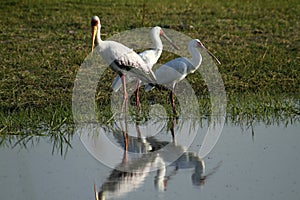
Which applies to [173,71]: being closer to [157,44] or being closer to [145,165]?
[157,44]

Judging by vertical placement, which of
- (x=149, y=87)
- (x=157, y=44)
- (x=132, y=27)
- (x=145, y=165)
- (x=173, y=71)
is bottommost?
(x=145, y=165)

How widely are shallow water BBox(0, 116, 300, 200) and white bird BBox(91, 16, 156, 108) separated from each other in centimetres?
104

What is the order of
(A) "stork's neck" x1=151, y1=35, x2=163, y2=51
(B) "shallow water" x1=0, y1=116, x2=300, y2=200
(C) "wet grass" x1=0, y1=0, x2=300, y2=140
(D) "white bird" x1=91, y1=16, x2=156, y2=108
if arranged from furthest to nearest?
(A) "stork's neck" x1=151, y1=35, x2=163, y2=51 → (D) "white bird" x1=91, y1=16, x2=156, y2=108 → (C) "wet grass" x1=0, y1=0, x2=300, y2=140 → (B) "shallow water" x1=0, y1=116, x2=300, y2=200

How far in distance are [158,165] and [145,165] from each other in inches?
5.3

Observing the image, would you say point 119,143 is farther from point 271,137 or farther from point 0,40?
point 0,40

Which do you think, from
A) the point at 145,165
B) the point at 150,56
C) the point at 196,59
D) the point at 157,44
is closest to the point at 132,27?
the point at 157,44

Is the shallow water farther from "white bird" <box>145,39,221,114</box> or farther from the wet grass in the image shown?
"white bird" <box>145,39,221,114</box>

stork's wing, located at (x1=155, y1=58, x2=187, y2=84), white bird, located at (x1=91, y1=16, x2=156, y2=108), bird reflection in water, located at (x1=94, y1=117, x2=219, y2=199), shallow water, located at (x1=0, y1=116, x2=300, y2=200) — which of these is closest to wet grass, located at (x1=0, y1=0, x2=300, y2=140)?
stork's wing, located at (x1=155, y1=58, x2=187, y2=84)

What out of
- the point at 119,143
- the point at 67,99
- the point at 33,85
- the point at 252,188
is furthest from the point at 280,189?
the point at 33,85

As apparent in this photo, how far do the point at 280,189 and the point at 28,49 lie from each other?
6.50 metres

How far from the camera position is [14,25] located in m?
13.3

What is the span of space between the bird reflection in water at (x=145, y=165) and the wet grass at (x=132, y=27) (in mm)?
878

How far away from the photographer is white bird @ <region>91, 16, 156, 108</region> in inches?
368

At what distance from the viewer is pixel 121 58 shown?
30.6 feet
